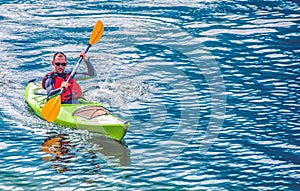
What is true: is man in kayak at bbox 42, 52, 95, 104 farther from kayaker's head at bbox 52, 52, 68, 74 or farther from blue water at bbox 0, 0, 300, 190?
blue water at bbox 0, 0, 300, 190

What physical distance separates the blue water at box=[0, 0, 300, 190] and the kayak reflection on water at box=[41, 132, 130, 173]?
0.06 ft

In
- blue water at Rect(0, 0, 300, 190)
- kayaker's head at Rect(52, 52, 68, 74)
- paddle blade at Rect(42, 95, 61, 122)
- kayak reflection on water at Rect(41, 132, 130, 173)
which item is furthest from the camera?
kayaker's head at Rect(52, 52, 68, 74)

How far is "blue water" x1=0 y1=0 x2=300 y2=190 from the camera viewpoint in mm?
12383

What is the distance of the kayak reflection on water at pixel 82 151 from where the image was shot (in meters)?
12.8

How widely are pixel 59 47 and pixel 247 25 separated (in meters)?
4.98

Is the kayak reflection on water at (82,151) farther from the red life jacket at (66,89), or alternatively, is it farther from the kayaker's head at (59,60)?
the kayaker's head at (59,60)

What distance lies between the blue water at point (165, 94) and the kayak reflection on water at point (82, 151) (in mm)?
19

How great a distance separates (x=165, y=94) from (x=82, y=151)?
321 cm

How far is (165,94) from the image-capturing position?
15953 mm

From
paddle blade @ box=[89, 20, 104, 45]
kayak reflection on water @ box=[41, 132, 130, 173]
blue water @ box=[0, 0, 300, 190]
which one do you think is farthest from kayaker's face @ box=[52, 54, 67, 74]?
kayak reflection on water @ box=[41, 132, 130, 173]

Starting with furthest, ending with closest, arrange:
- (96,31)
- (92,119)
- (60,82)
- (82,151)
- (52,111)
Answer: (96,31), (60,82), (52,111), (92,119), (82,151)

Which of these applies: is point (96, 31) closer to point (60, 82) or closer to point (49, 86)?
point (60, 82)

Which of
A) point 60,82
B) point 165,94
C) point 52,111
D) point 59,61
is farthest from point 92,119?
point 165,94

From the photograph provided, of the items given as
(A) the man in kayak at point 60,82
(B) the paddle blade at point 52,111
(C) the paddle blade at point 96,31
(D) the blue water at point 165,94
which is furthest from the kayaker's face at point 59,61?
(C) the paddle blade at point 96,31
